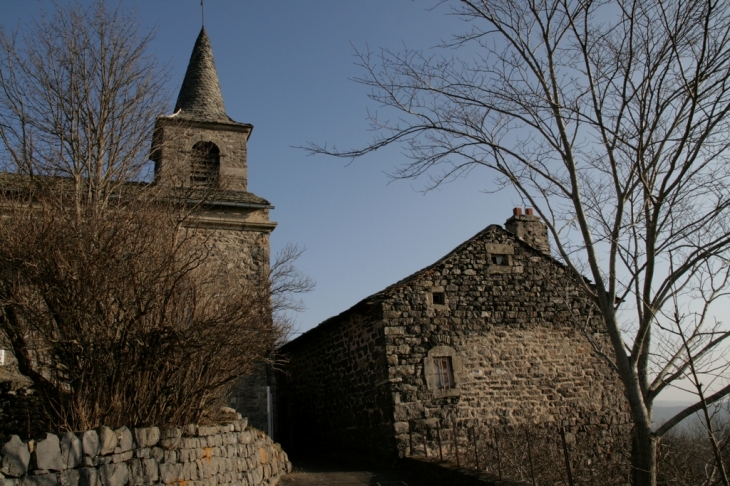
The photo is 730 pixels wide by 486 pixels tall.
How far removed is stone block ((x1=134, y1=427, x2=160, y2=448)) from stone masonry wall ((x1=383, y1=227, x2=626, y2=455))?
5350 mm

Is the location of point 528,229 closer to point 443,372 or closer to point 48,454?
point 443,372

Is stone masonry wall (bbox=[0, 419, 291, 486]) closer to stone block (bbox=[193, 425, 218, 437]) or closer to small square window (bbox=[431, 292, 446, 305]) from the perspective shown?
stone block (bbox=[193, 425, 218, 437])

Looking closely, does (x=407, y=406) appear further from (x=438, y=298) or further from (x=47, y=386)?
(x=47, y=386)

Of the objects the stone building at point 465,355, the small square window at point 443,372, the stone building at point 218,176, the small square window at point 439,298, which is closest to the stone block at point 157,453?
the stone building at point 218,176

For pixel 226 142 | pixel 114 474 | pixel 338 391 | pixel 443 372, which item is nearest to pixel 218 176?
pixel 226 142

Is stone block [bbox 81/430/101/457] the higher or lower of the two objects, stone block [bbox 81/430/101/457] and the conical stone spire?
the lower

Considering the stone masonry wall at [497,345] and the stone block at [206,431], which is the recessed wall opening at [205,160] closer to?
the stone masonry wall at [497,345]

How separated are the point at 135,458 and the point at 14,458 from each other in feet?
3.91

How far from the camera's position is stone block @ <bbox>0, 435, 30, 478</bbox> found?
4.46 meters

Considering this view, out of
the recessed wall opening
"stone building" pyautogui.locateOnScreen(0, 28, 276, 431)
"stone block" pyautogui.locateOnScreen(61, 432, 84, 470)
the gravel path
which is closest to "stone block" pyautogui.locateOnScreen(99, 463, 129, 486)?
"stone block" pyautogui.locateOnScreen(61, 432, 84, 470)

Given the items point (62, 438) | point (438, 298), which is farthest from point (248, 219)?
point (62, 438)

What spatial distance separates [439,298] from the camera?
1160 cm

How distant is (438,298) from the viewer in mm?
11602

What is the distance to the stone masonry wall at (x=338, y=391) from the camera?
10.9 m
